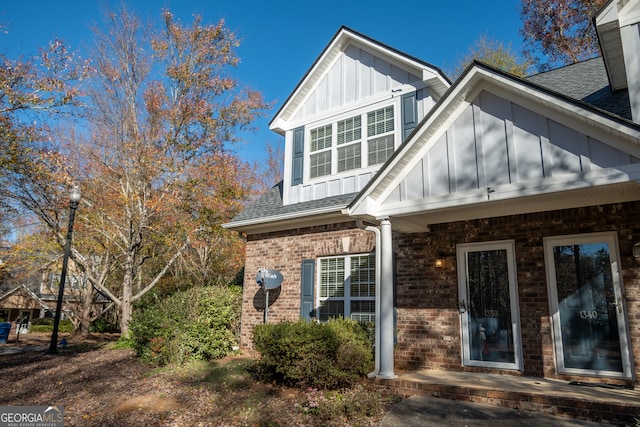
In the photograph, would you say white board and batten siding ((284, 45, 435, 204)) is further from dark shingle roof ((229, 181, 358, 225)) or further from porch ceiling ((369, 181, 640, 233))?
porch ceiling ((369, 181, 640, 233))

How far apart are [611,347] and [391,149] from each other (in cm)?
531

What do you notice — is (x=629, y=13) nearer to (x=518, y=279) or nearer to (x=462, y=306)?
(x=518, y=279)

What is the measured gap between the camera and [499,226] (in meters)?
7.09

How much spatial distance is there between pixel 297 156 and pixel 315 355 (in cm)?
591

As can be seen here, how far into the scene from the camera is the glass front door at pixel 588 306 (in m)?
5.91

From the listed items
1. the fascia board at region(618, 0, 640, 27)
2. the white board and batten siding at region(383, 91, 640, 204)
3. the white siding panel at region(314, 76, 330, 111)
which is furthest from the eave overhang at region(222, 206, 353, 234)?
the fascia board at region(618, 0, 640, 27)

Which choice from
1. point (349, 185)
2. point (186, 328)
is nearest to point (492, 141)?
point (349, 185)

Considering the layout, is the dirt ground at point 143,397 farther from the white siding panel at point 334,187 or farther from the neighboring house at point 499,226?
the white siding panel at point 334,187

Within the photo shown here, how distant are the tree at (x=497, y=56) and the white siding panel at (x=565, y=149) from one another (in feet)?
48.0

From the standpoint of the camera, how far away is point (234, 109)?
1728 centimetres

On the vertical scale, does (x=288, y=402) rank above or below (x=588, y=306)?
below

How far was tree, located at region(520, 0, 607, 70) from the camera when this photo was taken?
16984mm

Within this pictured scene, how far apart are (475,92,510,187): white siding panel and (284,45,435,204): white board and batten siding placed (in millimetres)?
3133

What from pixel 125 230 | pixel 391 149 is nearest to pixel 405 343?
pixel 391 149
